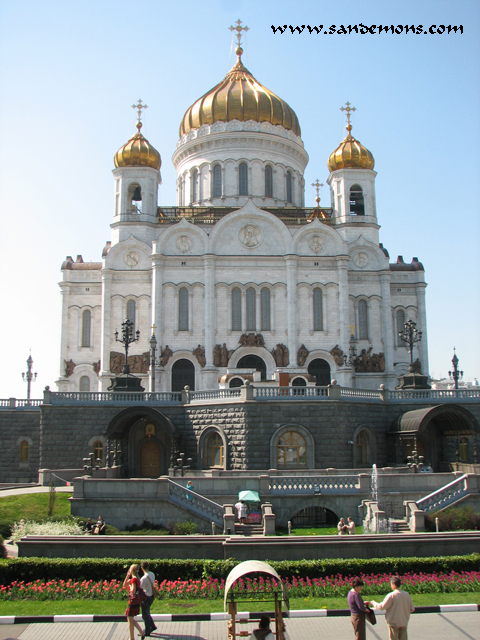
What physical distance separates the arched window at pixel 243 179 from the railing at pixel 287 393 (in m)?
25.7

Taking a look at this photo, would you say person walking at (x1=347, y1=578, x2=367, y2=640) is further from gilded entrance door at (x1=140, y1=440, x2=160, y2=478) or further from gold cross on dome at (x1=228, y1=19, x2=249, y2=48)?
gold cross on dome at (x1=228, y1=19, x2=249, y2=48)

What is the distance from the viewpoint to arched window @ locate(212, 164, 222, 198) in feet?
179

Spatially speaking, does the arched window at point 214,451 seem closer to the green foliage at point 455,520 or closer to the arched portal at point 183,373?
the green foliage at point 455,520

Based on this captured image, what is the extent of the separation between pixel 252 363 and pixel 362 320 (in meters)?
9.14

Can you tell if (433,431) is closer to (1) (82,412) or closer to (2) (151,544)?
(1) (82,412)

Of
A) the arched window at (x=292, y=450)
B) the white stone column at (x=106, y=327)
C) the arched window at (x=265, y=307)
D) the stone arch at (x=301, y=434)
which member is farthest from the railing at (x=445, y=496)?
the white stone column at (x=106, y=327)

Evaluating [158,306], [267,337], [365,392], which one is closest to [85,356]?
[158,306]

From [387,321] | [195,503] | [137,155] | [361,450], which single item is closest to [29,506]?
[195,503]

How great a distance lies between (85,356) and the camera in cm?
4778

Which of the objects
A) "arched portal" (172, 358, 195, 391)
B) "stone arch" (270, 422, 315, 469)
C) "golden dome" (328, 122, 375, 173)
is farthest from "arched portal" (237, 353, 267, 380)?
"golden dome" (328, 122, 375, 173)

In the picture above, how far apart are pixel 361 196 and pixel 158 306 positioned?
18.8 m

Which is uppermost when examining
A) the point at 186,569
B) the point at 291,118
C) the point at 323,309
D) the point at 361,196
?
the point at 291,118

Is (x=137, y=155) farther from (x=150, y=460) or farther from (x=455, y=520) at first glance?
(x=455, y=520)

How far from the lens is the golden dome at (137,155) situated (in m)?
50.5
